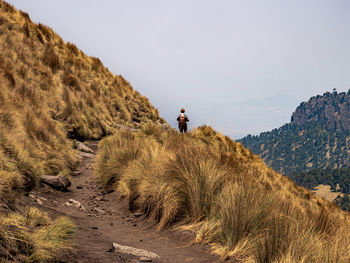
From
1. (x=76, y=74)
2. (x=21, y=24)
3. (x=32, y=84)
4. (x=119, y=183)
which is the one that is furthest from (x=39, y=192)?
(x=21, y=24)

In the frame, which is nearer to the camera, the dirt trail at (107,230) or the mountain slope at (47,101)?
the dirt trail at (107,230)

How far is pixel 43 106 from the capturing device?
11484 mm

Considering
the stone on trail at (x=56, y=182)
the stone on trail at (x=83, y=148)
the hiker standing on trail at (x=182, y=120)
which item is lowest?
the stone on trail at (x=56, y=182)

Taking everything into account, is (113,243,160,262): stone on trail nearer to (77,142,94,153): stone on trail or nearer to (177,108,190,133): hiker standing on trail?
(77,142,94,153): stone on trail

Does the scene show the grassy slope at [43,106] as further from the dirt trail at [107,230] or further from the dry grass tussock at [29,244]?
the dirt trail at [107,230]

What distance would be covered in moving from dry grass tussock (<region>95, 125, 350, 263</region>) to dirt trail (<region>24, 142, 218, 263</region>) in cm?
25

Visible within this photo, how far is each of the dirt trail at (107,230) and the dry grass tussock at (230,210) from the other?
250 mm

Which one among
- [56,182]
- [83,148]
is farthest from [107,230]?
[83,148]

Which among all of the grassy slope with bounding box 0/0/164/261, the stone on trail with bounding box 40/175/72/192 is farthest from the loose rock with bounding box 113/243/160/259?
the stone on trail with bounding box 40/175/72/192

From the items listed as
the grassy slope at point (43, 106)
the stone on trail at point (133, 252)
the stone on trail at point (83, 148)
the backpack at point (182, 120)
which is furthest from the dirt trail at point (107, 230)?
the backpack at point (182, 120)

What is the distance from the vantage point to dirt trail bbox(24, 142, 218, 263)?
3.51 meters

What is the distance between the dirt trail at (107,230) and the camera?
138 inches

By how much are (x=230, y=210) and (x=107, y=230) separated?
8.18ft

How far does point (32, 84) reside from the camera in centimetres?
1278
